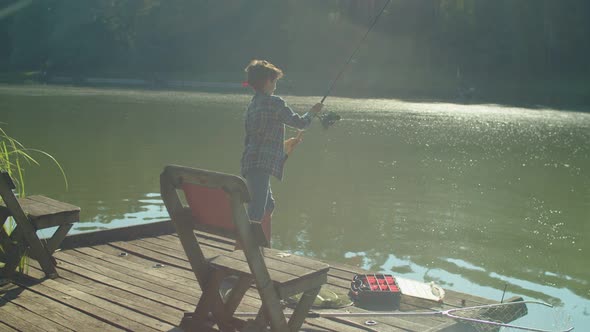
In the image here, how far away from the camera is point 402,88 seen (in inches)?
1703

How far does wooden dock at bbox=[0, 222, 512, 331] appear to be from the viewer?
427 centimetres

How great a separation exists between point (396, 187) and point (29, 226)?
860 cm

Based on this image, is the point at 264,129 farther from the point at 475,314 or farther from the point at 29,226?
the point at 475,314

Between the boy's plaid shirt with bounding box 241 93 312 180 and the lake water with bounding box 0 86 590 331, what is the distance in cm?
180

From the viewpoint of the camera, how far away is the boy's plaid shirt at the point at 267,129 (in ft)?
15.4

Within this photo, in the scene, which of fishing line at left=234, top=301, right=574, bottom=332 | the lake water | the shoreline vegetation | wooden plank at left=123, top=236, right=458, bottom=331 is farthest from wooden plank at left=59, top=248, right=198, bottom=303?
the shoreline vegetation

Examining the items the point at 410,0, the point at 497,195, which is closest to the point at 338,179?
the point at 497,195

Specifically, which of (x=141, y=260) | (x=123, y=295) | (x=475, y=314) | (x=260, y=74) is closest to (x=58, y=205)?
(x=141, y=260)

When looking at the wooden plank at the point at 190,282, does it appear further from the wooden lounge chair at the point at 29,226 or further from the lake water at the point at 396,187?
the lake water at the point at 396,187

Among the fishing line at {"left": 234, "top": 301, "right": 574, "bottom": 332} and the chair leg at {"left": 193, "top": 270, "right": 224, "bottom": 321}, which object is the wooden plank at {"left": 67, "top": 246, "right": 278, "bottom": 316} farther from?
the chair leg at {"left": 193, "top": 270, "right": 224, "bottom": 321}

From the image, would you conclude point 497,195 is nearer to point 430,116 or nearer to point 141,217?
point 141,217

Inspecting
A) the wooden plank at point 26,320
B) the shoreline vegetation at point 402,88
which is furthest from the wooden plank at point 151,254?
the shoreline vegetation at point 402,88

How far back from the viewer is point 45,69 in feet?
171

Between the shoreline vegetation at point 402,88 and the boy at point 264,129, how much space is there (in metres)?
31.5
